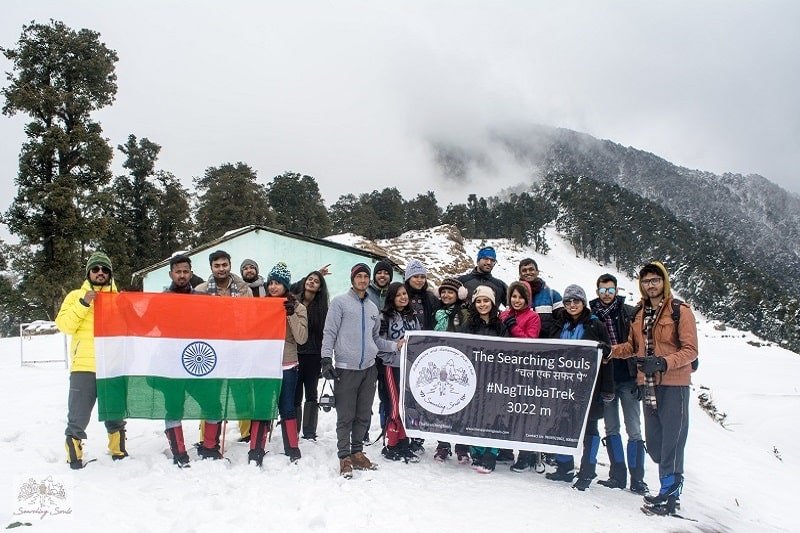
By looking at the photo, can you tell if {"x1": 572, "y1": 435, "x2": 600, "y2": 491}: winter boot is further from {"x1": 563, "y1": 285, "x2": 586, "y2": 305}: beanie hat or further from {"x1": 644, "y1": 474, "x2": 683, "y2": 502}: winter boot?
{"x1": 563, "y1": 285, "x2": 586, "y2": 305}: beanie hat

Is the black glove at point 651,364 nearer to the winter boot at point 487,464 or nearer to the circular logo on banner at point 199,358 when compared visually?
the winter boot at point 487,464

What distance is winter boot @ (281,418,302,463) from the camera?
539 cm

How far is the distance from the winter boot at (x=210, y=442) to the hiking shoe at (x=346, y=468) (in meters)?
1.39

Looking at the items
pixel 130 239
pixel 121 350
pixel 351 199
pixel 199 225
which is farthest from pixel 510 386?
→ pixel 351 199

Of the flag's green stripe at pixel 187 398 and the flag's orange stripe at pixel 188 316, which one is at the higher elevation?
the flag's orange stripe at pixel 188 316

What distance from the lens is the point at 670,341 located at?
486 centimetres

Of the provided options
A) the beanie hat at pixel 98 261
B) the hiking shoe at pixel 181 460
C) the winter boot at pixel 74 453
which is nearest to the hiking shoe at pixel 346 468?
the hiking shoe at pixel 181 460

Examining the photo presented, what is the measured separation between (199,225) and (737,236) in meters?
211

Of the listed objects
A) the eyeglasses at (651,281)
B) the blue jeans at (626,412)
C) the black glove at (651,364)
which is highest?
the eyeglasses at (651,281)

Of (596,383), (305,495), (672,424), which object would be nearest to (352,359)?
(305,495)

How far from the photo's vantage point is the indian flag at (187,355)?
17.1ft

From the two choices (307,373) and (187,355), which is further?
(307,373)

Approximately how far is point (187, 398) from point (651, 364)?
4.91 metres

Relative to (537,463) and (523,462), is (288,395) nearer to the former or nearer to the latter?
(523,462)
